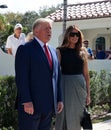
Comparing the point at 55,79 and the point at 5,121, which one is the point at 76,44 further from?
the point at 5,121

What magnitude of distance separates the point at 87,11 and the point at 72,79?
1301cm

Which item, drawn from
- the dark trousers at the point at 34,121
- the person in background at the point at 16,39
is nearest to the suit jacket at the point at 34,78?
the dark trousers at the point at 34,121

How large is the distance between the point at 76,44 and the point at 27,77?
4.84ft

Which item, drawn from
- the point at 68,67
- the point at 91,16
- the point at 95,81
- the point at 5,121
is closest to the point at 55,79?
the point at 68,67

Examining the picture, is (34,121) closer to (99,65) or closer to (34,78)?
(34,78)

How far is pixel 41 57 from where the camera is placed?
16.6ft

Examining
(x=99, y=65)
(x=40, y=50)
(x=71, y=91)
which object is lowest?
(x=99, y=65)

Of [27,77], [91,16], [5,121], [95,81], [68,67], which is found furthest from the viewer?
[91,16]

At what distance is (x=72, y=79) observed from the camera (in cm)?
615

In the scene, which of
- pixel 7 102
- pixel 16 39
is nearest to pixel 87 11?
pixel 16 39

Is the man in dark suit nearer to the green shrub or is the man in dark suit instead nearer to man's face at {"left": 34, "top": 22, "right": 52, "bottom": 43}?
man's face at {"left": 34, "top": 22, "right": 52, "bottom": 43}

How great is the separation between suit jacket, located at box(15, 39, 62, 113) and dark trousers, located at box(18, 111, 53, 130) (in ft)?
0.34

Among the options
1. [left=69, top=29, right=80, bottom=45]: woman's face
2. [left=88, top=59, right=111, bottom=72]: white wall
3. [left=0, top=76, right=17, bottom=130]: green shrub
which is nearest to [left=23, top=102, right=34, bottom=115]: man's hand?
[left=69, top=29, right=80, bottom=45]: woman's face

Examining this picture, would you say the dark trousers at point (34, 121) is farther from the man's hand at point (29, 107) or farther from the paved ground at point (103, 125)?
the paved ground at point (103, 125)
